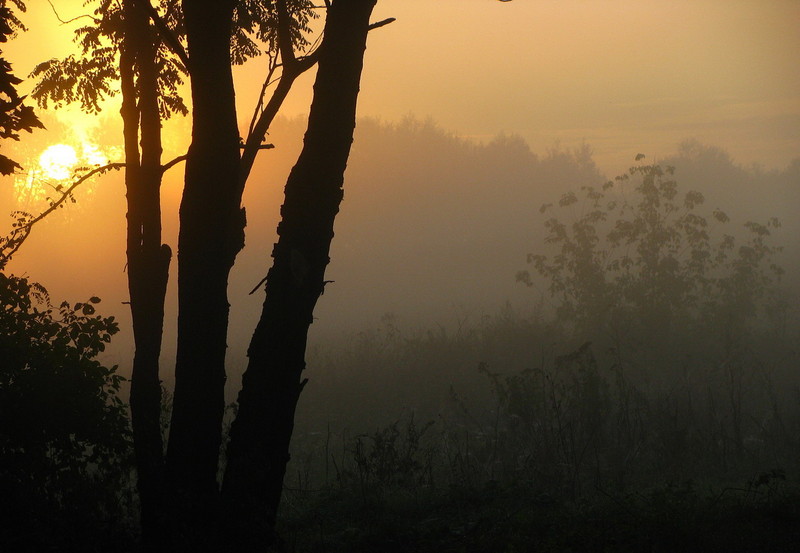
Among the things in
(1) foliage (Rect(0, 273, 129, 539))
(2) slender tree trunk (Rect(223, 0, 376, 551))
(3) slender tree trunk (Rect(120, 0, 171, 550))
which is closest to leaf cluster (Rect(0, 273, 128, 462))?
(1) foliage (Rect(0, 273, 129, 539))

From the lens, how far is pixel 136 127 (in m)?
8.01

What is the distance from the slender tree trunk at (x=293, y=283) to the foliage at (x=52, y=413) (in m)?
1.44

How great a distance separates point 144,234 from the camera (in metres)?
7.71

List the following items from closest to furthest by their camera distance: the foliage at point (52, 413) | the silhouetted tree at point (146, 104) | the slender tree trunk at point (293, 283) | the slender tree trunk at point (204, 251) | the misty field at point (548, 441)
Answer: the slender tree trunk at point (293, 283) → the slender tree trunk at point (204, 251) → the foliage at point (52, 413) → the misty field at point (548, 441) → the silhouetted tree at point (146, 104)

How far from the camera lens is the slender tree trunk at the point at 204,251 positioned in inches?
224

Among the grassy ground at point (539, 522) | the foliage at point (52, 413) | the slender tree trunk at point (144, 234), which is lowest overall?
the grassy ground at point (539, 522)

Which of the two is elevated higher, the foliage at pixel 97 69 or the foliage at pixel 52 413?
the foliage at pixel 97 69

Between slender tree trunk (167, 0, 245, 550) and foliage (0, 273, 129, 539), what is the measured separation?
865 mm

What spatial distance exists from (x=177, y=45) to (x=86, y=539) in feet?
13.3

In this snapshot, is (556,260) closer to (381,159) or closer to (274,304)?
(274,304)

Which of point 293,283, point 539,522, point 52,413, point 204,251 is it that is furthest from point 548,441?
point 52,413

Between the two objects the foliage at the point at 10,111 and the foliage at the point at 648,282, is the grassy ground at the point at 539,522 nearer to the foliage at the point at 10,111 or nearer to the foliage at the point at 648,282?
the foliage at the point at 10,111

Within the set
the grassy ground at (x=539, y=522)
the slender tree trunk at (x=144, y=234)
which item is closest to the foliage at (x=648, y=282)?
the grassy ground at (x=539, y=522)

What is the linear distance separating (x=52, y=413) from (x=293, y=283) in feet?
8.06
